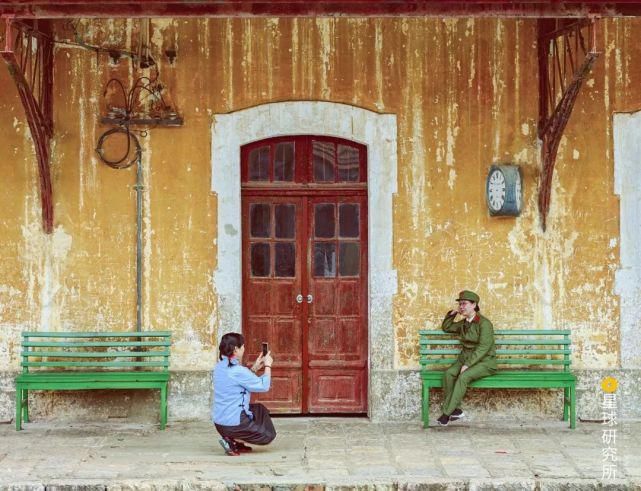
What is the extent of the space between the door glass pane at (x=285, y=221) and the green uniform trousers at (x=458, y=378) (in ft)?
6.84

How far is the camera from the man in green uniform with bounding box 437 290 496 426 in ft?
34.0

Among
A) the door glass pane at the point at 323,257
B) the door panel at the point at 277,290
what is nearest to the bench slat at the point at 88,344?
the door panel at the point at 277,290

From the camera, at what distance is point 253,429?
30.1 ft

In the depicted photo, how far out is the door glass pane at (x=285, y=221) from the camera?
36.4 feet

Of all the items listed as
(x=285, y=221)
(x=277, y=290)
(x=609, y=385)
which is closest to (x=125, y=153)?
(x=285, y=221)

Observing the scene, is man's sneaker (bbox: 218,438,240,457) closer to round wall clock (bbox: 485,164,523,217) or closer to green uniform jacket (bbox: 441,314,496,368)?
green uniform jacket (bbox: 441,314,496,368)

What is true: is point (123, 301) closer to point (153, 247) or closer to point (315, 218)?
point (153, 247)

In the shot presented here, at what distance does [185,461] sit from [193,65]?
12.9ft

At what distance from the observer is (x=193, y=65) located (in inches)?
427

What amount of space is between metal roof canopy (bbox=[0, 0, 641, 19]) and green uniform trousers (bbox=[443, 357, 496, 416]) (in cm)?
324

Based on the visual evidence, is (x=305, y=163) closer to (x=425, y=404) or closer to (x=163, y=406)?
(x=425, y=404)

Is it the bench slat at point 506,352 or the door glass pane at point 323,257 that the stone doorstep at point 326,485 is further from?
the door glass pane at point 323,257

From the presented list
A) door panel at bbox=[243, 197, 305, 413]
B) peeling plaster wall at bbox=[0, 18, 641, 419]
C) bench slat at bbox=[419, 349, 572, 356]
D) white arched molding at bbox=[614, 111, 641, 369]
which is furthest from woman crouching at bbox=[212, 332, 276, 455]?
white arched molding at bbox=[614, 111, 641, 369]

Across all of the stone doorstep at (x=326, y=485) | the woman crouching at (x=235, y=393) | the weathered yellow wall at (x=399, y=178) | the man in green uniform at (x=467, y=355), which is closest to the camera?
the stone doorstep at (x=326, y=485)
